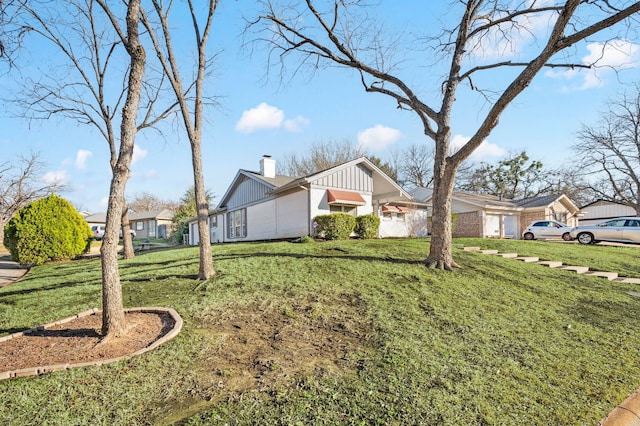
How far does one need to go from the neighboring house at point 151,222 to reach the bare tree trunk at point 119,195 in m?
43.9

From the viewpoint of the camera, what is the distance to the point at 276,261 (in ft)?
29.6

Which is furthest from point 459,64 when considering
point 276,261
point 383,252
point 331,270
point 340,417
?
point 340,417

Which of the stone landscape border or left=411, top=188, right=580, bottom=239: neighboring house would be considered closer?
the stone landscape border

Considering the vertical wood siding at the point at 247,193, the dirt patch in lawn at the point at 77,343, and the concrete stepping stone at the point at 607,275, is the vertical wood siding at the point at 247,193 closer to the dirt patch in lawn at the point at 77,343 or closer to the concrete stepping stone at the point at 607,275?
the dirt patch in lawn at the point at 77,343

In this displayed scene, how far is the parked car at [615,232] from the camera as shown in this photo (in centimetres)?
1836

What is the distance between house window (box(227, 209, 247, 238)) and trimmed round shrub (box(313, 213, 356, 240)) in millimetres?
7139

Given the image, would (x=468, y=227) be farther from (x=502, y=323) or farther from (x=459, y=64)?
(x=502, y=323)

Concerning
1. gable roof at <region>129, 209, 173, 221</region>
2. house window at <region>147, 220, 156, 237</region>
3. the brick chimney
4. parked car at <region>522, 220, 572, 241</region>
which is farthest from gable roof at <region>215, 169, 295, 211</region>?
house window at <region>147, 220, 156, 237</region>

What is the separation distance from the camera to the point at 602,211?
39.9 meters

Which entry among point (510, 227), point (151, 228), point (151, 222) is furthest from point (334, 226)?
point (151, 222)

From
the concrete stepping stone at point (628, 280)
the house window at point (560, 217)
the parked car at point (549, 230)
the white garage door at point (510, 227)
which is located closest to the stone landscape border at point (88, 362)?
the concrete stepping stone at point (628, 280)

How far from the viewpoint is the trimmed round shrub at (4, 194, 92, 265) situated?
44.7 feet

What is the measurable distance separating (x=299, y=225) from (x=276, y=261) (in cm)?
724

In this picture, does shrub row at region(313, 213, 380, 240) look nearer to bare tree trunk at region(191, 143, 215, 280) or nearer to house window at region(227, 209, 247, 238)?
house window at region(227, 209, 247, 238)
